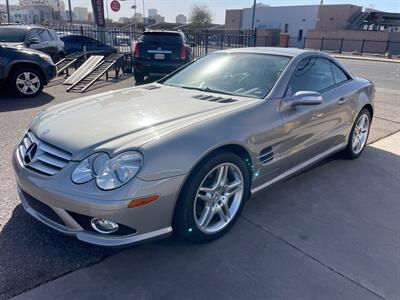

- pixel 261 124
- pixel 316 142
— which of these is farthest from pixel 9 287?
pixel 316 142

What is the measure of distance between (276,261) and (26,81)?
7.46m

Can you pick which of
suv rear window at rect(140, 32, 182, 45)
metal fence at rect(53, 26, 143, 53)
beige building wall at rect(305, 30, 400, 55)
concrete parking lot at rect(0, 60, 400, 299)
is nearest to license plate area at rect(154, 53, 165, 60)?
suv rear window at rect(140, 32, 182, 45)

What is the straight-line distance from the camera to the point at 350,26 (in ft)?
172

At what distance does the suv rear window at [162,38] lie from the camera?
1004 cm

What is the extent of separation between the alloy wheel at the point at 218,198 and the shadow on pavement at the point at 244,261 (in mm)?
160

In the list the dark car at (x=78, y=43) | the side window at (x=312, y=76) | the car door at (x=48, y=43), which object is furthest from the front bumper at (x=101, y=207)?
the dark car at (x=78, y=43)

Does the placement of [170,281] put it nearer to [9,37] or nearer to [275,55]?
[275,55]

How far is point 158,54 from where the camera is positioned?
9.96 meters

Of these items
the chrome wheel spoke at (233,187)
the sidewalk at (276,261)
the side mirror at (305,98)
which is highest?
the side mirror at (305,98)

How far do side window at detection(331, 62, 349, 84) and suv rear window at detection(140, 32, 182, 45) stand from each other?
6540mm

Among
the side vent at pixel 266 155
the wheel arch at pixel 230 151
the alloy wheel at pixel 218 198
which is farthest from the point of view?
the side vent at pixel 266 155

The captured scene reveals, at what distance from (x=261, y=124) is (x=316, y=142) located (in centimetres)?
108

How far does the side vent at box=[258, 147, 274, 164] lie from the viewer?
118 inches

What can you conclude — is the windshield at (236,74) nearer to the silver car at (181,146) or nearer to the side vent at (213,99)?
the silver car at (181,146)
